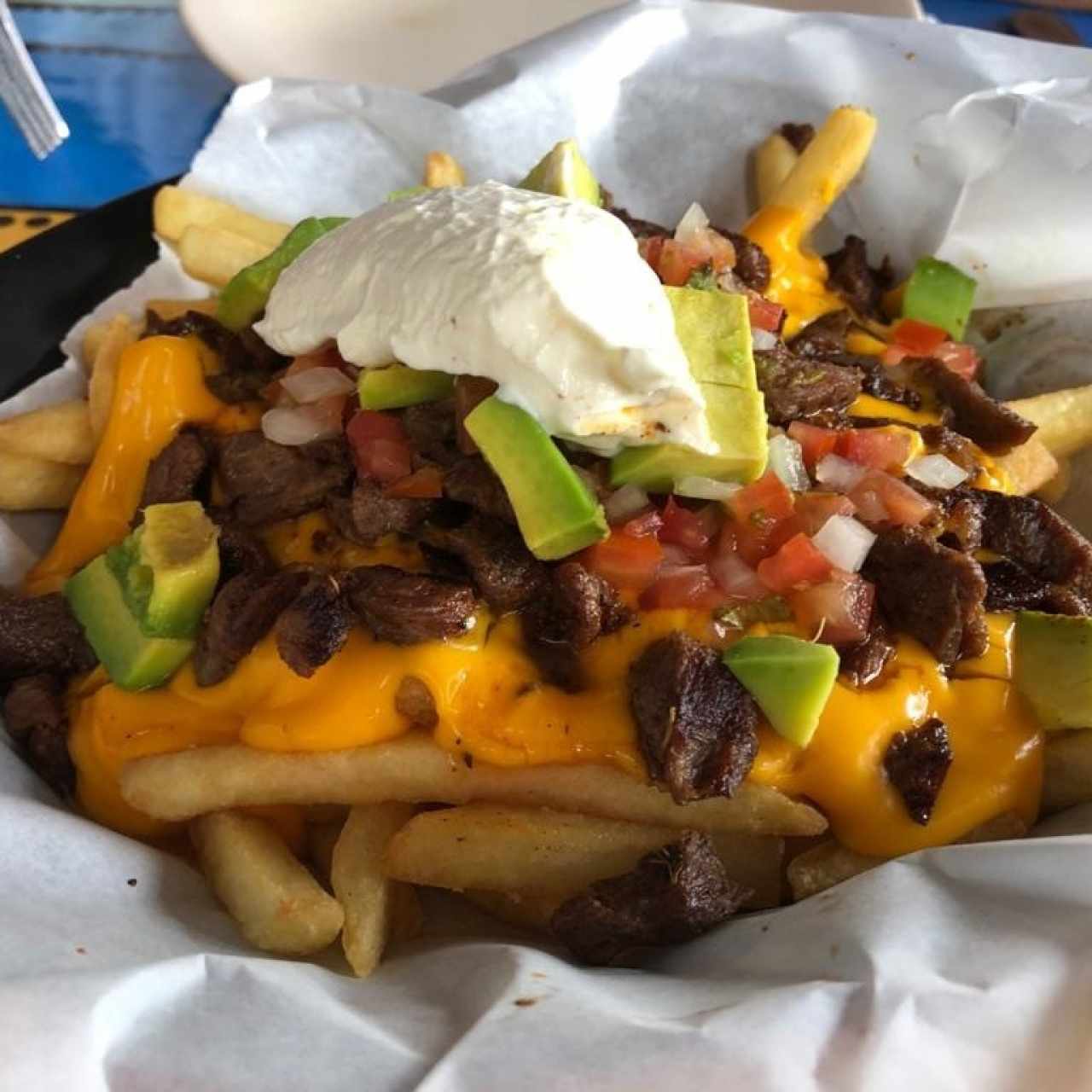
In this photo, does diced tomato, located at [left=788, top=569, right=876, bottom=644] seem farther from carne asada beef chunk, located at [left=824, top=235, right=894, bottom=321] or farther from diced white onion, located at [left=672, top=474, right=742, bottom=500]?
carne asada beef chunk, located at [left=824, top=235, right=894, bottom=321]

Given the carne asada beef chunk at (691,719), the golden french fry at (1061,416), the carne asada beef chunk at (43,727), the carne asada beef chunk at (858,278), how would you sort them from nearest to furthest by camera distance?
the carne asada beef chunk at (691,719), the carne asada beef chunk at (43,727), the golden french fry at (1061,416), the carne asada beef chunk at (858,278)

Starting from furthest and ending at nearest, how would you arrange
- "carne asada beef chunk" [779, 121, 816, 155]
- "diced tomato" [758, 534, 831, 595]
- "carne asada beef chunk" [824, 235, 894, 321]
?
1. "carne asada beef chunk" [779, 121, 816, 155]
2. "carne asada beef chunk" [824, 235, 894, 321]
3. "diced tomato" [758, 534, 831, 595]

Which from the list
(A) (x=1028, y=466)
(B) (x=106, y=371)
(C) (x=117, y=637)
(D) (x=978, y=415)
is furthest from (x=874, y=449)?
(B) (x=106, y=371)

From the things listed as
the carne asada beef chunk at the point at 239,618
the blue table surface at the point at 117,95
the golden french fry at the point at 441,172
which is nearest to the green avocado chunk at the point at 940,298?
the golden french fry at the point at 441,172

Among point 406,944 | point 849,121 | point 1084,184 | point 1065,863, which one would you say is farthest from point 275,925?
point 1084,184

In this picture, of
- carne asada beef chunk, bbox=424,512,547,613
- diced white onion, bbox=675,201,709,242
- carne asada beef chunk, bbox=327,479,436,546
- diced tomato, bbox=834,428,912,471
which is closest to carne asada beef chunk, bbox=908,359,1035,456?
diced tomato, bbox=834,428,912,471

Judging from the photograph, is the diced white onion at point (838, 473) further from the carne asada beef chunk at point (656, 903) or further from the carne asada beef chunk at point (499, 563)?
the carne asada beef chunk at point (656, 903)

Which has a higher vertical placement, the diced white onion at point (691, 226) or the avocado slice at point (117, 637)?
the diced white onion at point (691, 226)

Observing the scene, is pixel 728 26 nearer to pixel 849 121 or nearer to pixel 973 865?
pixel 849 121
